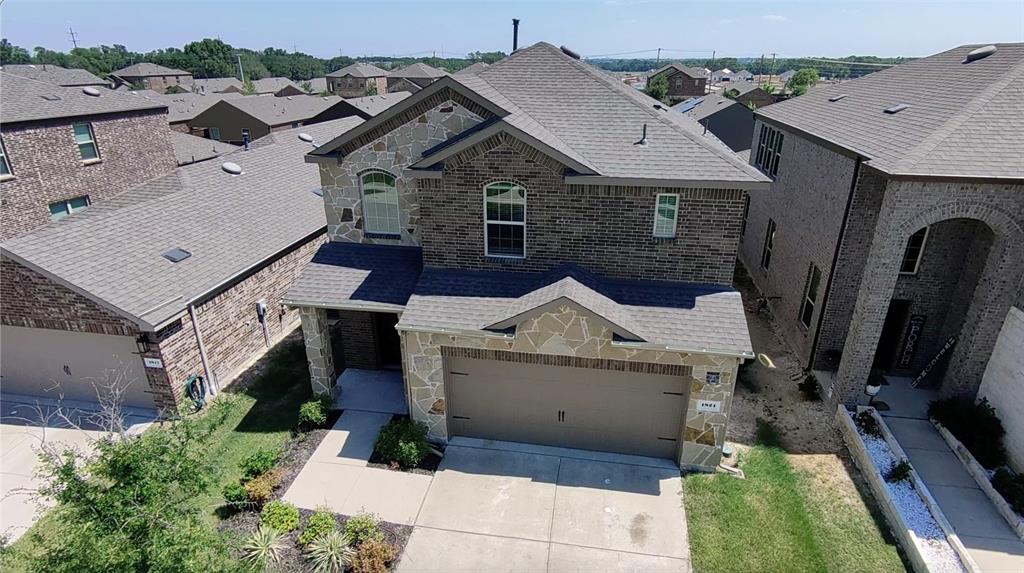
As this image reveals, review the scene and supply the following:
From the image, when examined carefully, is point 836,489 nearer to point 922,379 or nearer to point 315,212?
point 922,379

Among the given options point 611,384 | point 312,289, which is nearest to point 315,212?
point 312,289

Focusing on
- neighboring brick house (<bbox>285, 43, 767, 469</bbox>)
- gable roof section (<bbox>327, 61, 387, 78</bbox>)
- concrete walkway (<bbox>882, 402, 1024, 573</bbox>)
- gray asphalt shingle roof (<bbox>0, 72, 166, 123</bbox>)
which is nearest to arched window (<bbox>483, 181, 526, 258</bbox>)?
neighboring brick house (<bbox>285, 43, 767, 469</bbox>)

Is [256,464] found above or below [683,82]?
below

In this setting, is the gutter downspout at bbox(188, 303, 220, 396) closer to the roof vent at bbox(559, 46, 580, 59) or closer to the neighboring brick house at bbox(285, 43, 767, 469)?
the neighboring brick house at bbox(285, 43, 767, 469)

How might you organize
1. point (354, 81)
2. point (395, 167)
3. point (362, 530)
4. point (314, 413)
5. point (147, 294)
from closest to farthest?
1. point (362, 530)
2. point (314, 413)
3. point (147, 294)
4. point (395, 167)
5. point (354, 81)

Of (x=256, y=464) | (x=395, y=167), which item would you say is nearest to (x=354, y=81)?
(x=395, y=167)

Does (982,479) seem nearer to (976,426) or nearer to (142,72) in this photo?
(976,426)

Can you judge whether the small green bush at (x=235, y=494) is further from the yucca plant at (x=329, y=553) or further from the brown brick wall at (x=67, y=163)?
the brown brick wall at (x=67, y=163)
